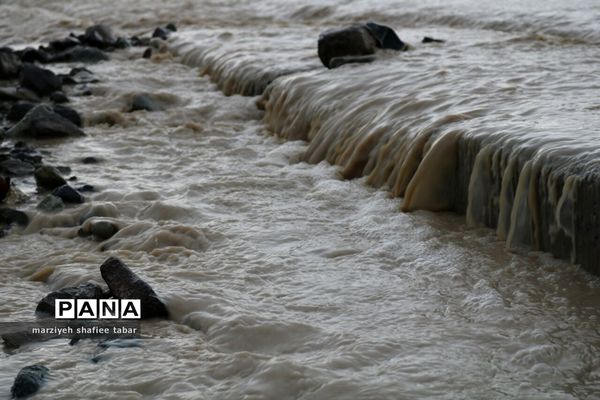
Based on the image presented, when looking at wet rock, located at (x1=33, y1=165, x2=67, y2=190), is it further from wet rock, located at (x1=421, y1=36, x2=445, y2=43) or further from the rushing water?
wet rock, located at (x1=421, y1=36, x2=445, y2=43)

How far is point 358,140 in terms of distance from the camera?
549 cm

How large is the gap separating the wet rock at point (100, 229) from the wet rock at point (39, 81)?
13.0ft

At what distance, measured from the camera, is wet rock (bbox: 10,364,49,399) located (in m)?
2.82

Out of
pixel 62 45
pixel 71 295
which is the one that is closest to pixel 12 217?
pixel 71 295

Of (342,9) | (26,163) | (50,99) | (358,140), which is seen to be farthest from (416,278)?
(342,9)

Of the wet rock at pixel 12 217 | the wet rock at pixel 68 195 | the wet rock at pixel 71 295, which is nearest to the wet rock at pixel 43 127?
the wet rock at pixel 68 195

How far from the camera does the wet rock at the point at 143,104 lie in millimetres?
7508

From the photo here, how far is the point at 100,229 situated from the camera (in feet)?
14.5

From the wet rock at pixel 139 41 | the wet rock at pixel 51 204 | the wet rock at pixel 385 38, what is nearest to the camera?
the wet rock at pixel 51 204

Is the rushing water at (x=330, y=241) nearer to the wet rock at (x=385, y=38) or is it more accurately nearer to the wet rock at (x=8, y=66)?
the wet rock at (x=385, y=38)

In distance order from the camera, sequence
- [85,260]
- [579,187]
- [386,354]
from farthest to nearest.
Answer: [85,260] → [579,187] → [386,354]

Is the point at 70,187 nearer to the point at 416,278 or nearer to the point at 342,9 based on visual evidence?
the point at 416,278

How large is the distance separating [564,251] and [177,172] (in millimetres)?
2671

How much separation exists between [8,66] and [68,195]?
4652mm
